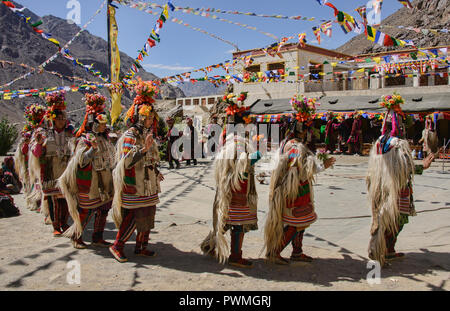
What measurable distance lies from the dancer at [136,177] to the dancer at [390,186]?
2.48 m

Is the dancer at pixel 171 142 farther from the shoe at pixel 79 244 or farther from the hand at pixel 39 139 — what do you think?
the shoe at pixel 79 244

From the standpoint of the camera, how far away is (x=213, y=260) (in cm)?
418

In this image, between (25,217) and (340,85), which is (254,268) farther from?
(340,85)

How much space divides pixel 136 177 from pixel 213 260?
4.26ft

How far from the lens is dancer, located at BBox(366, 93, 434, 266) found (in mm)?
3840

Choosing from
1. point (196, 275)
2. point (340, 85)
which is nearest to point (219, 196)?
point (196, 275)

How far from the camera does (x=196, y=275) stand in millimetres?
3701

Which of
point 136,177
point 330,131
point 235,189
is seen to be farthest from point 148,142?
point 330,131

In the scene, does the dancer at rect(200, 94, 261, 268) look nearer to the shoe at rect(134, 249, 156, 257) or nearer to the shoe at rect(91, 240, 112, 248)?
the shoe at rect(134, 249, 156, 257)

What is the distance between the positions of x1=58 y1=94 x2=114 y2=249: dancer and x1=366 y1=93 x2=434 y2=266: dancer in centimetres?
322

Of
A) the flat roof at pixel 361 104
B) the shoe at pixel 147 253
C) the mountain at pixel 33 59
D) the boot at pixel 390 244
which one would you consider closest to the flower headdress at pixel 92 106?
the shoe at pixel 147 253

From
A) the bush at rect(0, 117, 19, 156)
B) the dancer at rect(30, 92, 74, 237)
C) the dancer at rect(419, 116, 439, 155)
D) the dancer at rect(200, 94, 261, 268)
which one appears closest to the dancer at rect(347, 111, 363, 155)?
the dancer at rect(419, 116, 439, 155)

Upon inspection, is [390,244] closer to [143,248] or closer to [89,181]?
[143,248]
